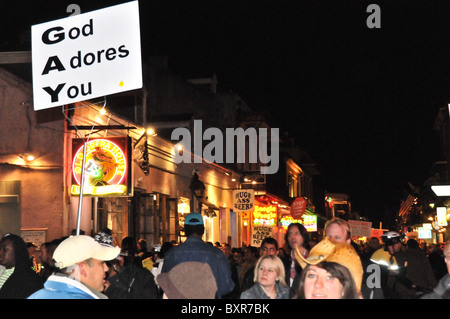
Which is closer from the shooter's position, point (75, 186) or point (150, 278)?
point (150, 278)

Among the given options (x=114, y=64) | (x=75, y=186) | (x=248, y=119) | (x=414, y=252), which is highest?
(x=248, y=119)

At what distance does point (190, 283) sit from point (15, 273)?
93.9 inches

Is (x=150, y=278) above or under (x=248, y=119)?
under

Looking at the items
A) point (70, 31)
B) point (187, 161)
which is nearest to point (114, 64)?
point (70, 31)

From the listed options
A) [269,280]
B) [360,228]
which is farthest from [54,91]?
[360,228]

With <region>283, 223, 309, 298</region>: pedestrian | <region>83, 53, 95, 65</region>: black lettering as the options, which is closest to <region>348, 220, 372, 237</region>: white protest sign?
<region>283, 223, 309, 298</region>: pedestrian

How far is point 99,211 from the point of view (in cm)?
1864

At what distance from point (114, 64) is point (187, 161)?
68.0ft

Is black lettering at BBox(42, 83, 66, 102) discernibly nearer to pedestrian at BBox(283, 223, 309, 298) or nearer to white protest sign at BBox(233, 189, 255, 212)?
pedestrian at BBox(283, 223, 309, 298)

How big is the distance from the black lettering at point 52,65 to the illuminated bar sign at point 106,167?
9087 millimetres

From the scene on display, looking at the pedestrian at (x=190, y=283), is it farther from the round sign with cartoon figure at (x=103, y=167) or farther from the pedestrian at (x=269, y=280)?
the round sign with cartoon figure at (x=103, y=167)

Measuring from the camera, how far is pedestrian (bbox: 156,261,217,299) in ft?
15.2

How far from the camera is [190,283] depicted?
4.69 meters
